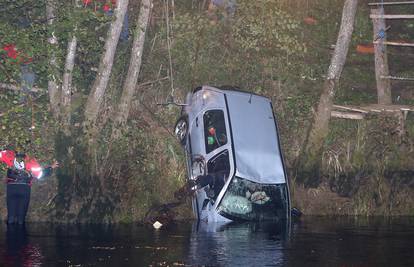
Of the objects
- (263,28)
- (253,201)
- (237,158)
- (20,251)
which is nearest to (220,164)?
(237,158)

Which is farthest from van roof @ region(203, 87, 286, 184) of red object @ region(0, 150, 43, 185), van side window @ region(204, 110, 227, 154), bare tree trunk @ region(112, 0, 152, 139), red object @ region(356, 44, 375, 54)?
red object @ region(356, 44, 375, 54)

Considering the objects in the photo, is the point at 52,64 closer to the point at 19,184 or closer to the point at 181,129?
the point at 19,184

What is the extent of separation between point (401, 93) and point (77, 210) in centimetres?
1210

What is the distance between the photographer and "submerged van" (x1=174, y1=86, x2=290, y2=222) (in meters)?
20.8

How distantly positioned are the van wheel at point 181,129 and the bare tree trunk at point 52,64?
322 centimetres

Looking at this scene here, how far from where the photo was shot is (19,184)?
2048cm

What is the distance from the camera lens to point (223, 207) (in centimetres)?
2066

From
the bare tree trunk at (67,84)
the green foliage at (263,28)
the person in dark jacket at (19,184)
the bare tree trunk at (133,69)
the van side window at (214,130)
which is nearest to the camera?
the person in dark jacket at (19,184)

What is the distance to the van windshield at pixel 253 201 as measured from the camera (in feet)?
67.9

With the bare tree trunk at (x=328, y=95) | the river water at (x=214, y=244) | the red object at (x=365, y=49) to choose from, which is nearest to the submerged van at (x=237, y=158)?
the river water at (x=214, y=244)

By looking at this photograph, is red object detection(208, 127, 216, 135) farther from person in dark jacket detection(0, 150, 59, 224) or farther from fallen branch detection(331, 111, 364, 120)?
fallen branch detection(331, 111, 364, 120)

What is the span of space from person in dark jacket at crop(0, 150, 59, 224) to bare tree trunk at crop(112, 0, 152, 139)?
327cm

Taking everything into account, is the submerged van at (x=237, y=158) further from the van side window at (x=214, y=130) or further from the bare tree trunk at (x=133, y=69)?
the bare tree trunk at (x=133, y=69)

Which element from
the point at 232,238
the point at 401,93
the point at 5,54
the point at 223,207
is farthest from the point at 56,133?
the point at 401,93
